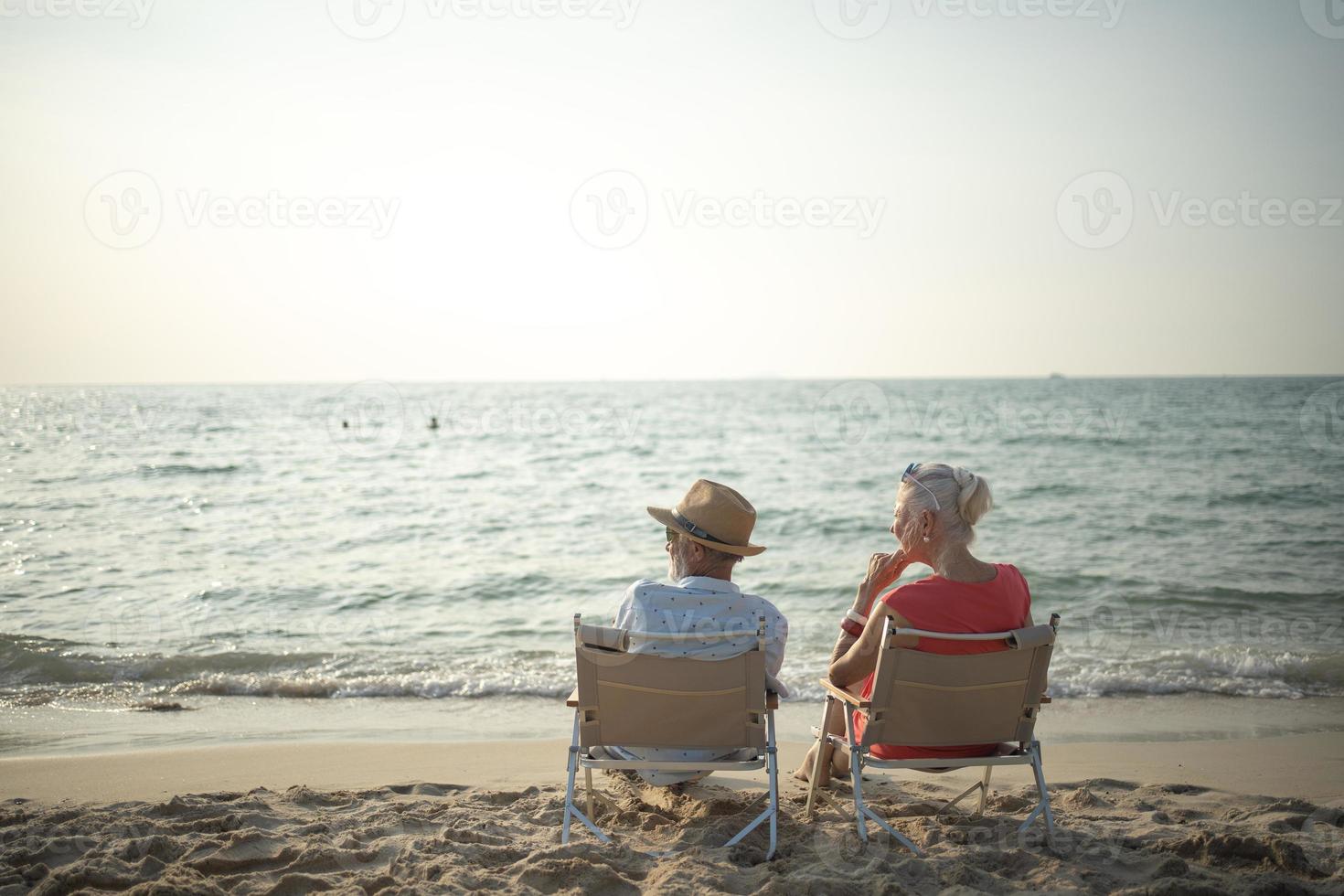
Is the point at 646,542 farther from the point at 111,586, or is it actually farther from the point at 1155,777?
the point at 1155,777

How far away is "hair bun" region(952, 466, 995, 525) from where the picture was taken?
3.28 meters

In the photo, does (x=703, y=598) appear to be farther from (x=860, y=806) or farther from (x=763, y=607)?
(x=860, y=806)

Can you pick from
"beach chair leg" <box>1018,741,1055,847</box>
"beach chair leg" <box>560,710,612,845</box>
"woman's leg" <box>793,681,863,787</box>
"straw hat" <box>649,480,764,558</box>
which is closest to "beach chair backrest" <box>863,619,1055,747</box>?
"beach chair leg" <box>1018,741,1055,847</box>

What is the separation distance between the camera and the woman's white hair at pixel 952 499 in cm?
329

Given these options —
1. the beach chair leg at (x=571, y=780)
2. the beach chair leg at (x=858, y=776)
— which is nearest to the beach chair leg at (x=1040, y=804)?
the beach chair leg at (x=858, y=776)

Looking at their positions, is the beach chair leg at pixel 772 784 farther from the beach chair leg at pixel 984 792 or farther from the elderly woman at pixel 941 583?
the beach chair leg at pixel 984 792

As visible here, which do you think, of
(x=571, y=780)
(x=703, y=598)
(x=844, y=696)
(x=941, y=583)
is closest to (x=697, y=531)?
(x=703, y=598)

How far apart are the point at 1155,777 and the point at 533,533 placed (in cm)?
987

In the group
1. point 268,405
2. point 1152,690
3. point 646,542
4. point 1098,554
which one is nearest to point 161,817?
point 1152,690

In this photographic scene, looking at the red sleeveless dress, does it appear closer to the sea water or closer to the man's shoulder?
the man's shoulder

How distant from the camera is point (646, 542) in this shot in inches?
505

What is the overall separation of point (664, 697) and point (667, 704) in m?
0.04

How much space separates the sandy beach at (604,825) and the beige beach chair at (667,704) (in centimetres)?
25

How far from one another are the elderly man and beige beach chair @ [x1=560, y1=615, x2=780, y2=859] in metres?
0.08
